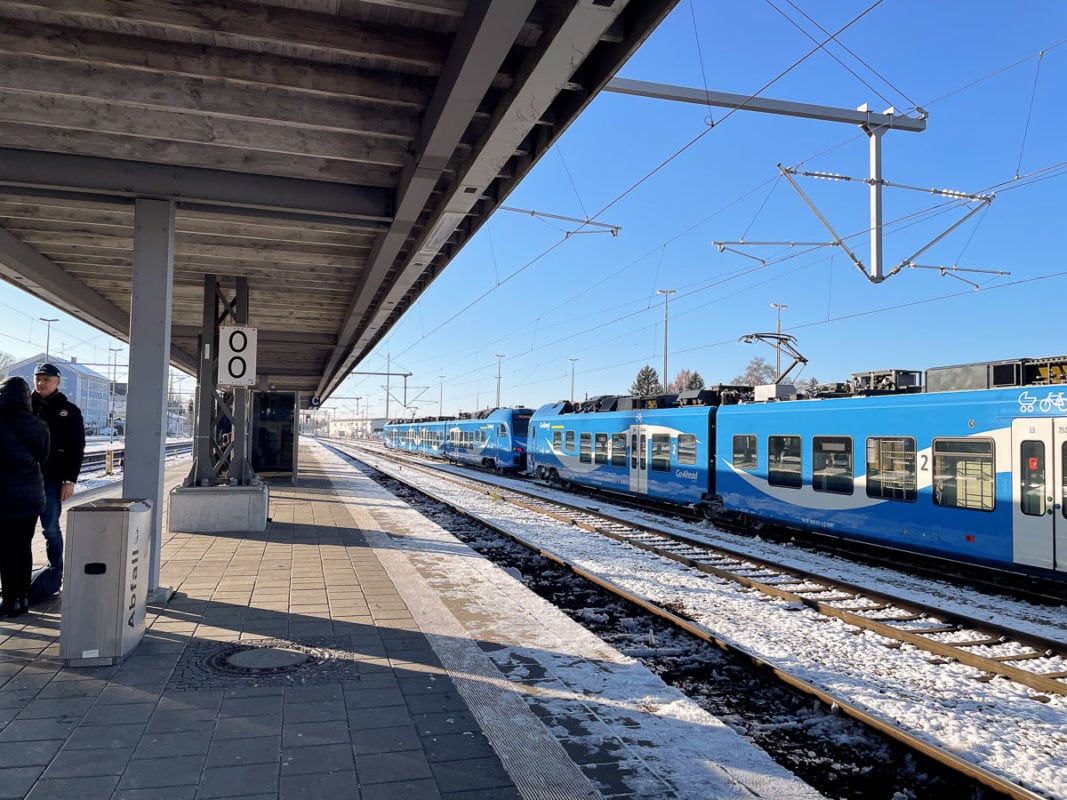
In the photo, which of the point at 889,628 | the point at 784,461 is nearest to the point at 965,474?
the point at 784,461

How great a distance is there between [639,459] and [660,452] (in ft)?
3.42

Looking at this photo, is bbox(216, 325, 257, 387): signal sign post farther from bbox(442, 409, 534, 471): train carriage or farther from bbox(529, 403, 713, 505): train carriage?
bbox(442, 409, 534, 471): train carriage

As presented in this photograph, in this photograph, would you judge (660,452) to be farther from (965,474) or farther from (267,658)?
(267,658)

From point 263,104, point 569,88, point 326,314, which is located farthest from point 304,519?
point 569,88

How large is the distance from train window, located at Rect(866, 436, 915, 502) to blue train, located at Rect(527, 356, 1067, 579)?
2 centimetres

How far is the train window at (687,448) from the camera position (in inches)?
585

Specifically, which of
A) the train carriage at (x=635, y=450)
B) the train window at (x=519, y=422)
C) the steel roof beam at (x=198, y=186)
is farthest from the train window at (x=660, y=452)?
the train window at (x=519, y=422)

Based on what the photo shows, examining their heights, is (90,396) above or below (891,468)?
above

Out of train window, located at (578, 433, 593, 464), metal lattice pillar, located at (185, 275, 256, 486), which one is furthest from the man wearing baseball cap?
train window, located at (578, 433, 593, 464)

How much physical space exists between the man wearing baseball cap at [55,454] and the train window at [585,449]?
1495 cm

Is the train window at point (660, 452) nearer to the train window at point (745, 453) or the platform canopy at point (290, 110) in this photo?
the train window at point (745, 453)

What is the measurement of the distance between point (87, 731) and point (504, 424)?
26.5 meters

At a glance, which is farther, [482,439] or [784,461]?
[482,439]

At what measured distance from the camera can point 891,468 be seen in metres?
10.1
